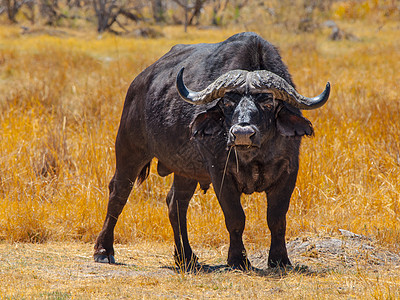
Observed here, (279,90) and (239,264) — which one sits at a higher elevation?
(279,90)

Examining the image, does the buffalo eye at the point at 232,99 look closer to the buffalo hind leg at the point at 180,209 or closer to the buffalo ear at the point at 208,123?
the buffalo ear at the point at 208,123

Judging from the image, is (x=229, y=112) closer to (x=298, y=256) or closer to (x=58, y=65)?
(x=298, y=256)

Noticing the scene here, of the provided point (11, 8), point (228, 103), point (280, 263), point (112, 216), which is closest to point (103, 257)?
point (112, 216)

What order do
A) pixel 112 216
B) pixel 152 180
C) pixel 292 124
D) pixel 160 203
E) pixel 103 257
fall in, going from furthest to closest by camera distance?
pixel 152 180 → pixel 160 203 → pixel 112 216 → pixel 103 257 → pixel 292 124

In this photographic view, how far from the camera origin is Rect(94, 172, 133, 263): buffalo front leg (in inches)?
227

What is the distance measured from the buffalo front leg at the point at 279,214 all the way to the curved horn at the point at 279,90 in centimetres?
63

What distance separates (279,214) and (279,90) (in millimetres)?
1022

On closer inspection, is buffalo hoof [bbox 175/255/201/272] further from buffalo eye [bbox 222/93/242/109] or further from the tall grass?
buffalo eye [bbox 222/93/242/109]

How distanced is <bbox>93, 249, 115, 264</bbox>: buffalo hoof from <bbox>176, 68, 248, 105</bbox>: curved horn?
2000 millimetres

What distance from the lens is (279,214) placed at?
4.70 metres

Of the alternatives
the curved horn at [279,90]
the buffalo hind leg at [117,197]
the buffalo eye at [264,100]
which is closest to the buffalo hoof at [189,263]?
the buffalo hind leg at [117,197]

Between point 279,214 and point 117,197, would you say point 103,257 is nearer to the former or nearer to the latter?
point 117,197

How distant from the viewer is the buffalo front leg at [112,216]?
227 inches

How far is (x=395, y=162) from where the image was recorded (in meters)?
Answer: 7.76
